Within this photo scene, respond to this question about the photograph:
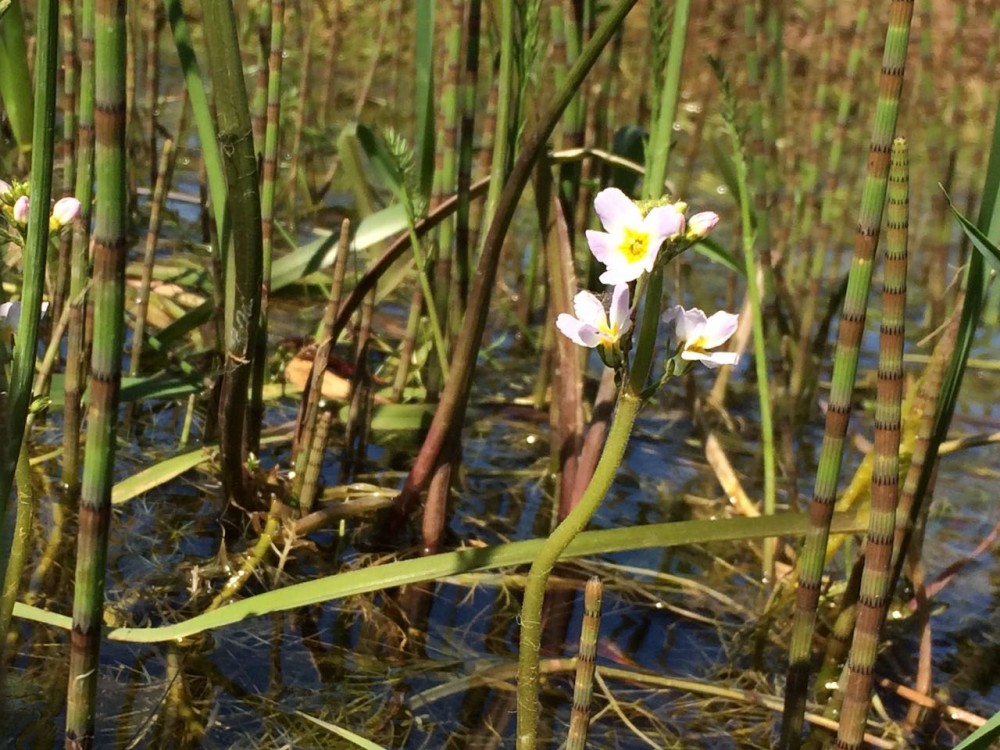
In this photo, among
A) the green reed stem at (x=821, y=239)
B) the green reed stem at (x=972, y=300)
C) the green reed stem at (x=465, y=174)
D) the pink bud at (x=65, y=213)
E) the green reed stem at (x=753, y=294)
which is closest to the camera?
the pink bud at (x=65, y=213)

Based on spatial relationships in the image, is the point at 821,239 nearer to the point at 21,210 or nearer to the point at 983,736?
the point at 983,736

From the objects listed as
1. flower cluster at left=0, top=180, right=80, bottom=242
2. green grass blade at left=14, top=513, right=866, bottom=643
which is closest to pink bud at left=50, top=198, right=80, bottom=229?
flower cluster at left=0, top=180, right=80, bottom=242

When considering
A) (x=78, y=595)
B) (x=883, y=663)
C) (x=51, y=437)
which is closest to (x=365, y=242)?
(x=51, y=437)

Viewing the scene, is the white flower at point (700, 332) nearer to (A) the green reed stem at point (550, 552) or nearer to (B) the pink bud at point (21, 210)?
(A) the green reed stem at point (550, 552)

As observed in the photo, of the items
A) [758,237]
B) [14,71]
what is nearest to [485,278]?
[758,237]

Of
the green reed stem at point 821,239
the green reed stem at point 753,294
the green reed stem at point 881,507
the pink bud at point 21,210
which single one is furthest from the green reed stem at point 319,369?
the green reed stem at point 821,239
